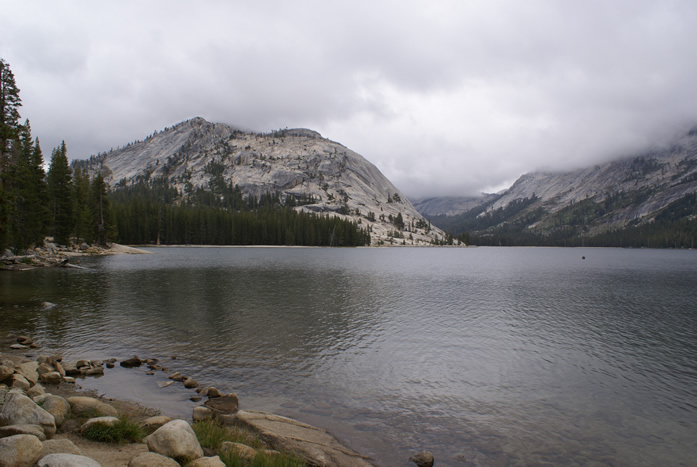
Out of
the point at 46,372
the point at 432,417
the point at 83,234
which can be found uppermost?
the point at 83,234

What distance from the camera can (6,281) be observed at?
54156 mm

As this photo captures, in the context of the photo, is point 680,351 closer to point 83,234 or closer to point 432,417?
point 432,417

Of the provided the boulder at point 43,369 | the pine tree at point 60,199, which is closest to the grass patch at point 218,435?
the boulder at point 43,369

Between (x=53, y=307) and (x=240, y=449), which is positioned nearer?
(x=240, y=449)

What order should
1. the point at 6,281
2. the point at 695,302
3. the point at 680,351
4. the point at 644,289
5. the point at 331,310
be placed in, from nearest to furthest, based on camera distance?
the point at 680,351, the point at 331,310, the point at 695,302, the point at 6,281, the point at 644,289

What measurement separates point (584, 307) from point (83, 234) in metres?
132

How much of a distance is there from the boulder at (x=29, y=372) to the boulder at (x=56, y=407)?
4.80 meters

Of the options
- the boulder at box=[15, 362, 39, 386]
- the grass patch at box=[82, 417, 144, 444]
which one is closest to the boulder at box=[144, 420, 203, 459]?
A: the grass patch at box=[82, 417, 144, 444]

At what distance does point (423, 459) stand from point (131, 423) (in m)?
10.5

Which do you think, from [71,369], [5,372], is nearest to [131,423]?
[5,372]

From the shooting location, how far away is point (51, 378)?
18.7 meters

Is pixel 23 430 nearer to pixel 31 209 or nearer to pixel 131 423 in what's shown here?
pixel 131 423

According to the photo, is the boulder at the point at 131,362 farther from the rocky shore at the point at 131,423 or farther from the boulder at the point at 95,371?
the rocky shore at the point at 131,423

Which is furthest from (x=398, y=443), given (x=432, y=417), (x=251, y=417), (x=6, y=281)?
(x=6, y=281)
